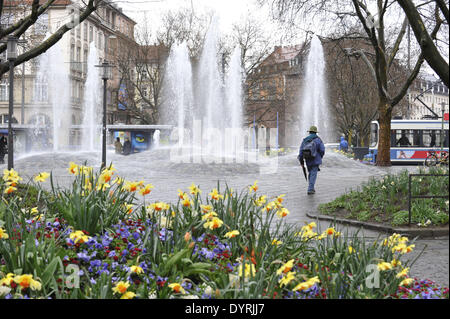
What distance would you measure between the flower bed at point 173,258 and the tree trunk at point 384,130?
1879 centimetres

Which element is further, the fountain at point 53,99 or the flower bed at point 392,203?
the fountain at point 53,99

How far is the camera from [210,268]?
13.9ft

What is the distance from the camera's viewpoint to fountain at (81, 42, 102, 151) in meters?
44.5

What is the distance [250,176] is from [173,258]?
54.8ft

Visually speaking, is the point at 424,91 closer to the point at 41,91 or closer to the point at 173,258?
the point at 173,258

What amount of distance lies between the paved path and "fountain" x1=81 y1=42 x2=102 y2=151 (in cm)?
1579

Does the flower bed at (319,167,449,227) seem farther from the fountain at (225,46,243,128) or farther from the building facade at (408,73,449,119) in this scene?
the fountain at (225,46,243,128)

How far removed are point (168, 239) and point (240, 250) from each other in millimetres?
589

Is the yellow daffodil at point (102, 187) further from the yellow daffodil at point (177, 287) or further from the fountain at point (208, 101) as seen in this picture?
the fountain at point (208, 101)

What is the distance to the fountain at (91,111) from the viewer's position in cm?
4453

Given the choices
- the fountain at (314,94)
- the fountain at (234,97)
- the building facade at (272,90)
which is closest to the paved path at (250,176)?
the fountain at (234,97)

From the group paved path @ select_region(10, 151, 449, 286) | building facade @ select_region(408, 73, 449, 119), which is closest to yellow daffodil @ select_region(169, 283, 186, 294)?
paved path @ select_region(10, 151, 449, 286)
